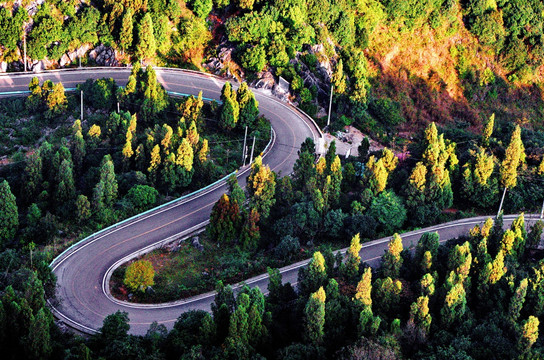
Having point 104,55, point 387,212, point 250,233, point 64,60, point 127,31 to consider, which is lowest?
point 250,233

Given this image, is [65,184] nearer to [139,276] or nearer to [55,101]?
[139,276]

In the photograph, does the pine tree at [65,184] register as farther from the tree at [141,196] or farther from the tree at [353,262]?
the tree at [353,262]

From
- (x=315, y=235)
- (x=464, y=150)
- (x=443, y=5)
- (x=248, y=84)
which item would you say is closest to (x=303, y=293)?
(x=315, y=235)

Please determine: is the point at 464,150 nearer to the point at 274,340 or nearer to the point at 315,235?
the point at 315,235

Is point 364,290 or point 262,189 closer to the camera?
point 364,290

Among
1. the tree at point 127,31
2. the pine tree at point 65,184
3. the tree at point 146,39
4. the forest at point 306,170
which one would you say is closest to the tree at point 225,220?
the forest at point 306,170

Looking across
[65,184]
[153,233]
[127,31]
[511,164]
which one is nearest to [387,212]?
[511,164]
